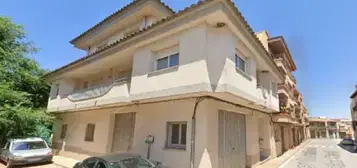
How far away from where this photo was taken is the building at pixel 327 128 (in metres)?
85.4

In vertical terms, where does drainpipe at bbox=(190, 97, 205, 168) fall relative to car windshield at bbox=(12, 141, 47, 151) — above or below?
above

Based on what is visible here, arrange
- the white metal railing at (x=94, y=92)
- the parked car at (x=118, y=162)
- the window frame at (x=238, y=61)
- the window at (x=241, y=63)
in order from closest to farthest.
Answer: the parked car at (x=118, y=162)
the window frame at (x=238, y=61)
the window at (x=241, y=63)
the white metal railing at (x=94, y=92)

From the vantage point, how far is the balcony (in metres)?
10.5

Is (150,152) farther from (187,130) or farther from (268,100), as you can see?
(268,100)

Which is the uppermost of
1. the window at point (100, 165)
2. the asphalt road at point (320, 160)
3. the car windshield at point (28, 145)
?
the window at point (100, 165)

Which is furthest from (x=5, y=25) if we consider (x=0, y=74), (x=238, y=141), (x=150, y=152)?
(x=238, y=141)

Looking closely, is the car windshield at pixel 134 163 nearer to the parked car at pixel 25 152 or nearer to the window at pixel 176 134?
the window at pixel 176 134

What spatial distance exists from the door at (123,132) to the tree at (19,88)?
710 centimetres

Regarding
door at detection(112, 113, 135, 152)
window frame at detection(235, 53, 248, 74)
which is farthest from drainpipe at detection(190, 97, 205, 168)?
door at detection(112, 113, 135, 152)

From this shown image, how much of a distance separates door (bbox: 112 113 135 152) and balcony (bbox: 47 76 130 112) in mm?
1599

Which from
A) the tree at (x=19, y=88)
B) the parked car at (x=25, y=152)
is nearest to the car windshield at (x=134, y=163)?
the parked car at (x=25, y=152)

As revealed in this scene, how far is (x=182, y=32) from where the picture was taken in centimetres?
852

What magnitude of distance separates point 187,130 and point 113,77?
704 cm

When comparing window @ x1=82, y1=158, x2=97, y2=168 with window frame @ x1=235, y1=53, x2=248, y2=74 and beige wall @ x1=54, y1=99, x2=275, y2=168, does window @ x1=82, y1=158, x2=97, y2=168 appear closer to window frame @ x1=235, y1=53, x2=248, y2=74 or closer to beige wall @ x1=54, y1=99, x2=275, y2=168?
beige wall @ x1=54, y1=99, x2=275, y2=168
